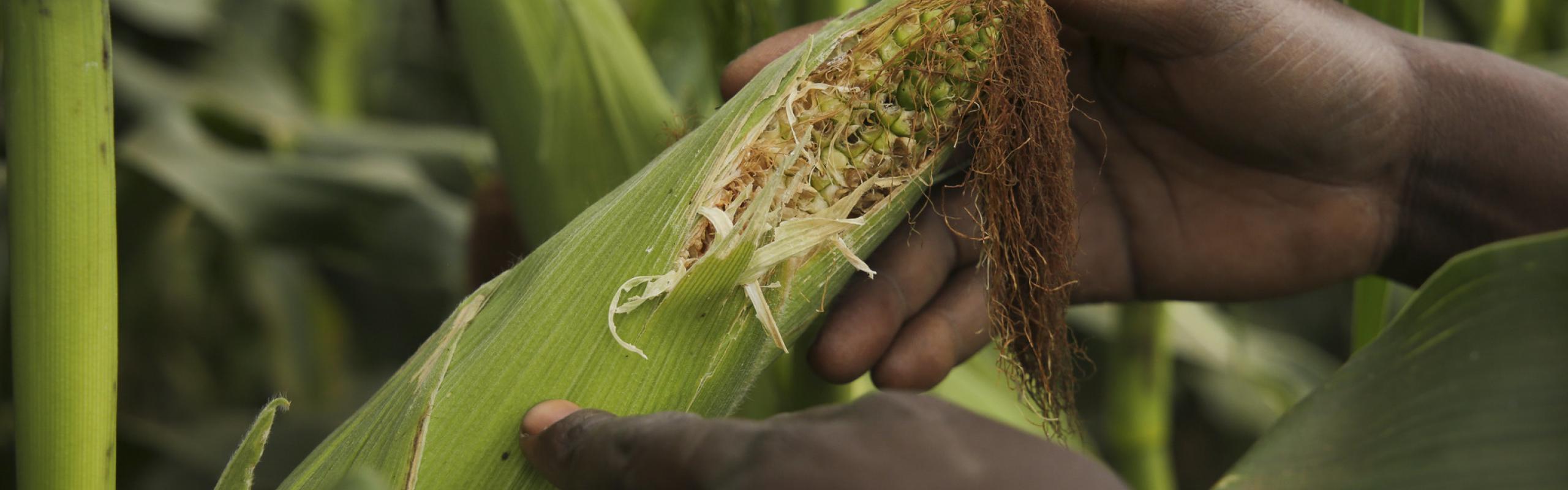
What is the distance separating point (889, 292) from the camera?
690 millimetres

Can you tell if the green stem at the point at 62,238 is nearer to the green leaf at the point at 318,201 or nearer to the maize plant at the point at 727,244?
the maize plant at the point at 727,244

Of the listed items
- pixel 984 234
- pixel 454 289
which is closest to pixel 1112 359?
pixel 984 234

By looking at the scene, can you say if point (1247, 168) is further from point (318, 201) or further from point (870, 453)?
point (318, 201)

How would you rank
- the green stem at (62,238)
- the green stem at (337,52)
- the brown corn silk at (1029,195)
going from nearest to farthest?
the green stem at (62,238), the brown corn silk at (1029,195), the green stem at (337,52)

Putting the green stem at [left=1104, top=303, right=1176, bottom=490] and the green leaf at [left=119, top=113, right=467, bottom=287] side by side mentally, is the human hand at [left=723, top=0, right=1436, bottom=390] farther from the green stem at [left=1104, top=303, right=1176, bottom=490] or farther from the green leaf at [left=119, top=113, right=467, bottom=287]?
the green leaf at [left=119, top=113, right=467, bottom=287]

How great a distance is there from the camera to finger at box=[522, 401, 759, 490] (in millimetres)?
333

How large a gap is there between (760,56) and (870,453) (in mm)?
349

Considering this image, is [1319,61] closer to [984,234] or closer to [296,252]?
[984,234]

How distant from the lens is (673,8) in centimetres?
110

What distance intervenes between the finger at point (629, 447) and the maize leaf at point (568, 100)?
0.96 feet

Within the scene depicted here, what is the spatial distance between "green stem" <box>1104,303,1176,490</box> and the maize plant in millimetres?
423

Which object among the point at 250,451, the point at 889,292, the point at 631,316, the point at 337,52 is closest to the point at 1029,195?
the point at 889,292

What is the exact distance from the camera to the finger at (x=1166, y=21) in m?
0.60

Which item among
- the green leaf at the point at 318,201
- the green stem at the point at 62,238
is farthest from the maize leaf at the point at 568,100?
the green leaf at the point at 318,201
